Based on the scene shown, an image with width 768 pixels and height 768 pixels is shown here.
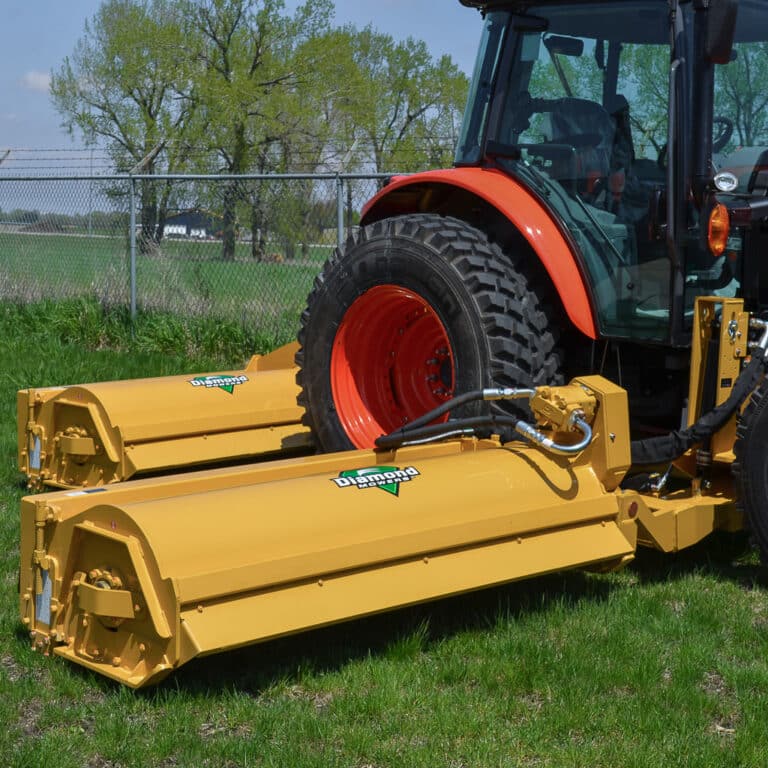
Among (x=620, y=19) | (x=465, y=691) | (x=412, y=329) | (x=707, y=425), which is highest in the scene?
(x=620, y=19)

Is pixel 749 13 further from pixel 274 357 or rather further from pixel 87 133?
pixel 87 133

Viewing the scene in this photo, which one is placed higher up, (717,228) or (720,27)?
(720,27)

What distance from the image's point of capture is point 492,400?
4348mm

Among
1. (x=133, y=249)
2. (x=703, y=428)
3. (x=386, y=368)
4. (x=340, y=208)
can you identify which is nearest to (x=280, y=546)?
(x=703, y=428)

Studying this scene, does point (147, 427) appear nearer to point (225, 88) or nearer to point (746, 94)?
point (746, 94)

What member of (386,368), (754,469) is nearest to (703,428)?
(754,469)

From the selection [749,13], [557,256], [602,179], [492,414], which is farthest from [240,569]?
[749,13]

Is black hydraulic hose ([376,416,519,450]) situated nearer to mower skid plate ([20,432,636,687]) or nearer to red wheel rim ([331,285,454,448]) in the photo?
mower skid plate ([20,432,636,687])

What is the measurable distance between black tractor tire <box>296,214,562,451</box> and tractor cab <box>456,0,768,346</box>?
A: 1.04 feet

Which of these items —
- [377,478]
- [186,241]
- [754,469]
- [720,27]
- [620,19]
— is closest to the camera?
[377,478]

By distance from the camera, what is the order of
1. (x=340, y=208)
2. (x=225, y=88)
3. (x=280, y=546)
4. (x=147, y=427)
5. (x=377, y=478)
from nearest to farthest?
(x=280, y=546) → (x=377, y=478) → (x=147, y=427) → (x=340, y=208) → (x=225, y=88)

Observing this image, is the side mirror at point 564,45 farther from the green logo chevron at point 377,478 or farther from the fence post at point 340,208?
the fence post at point 340,208

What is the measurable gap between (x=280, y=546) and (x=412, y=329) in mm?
1967

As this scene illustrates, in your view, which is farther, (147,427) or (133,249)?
(133,249)
